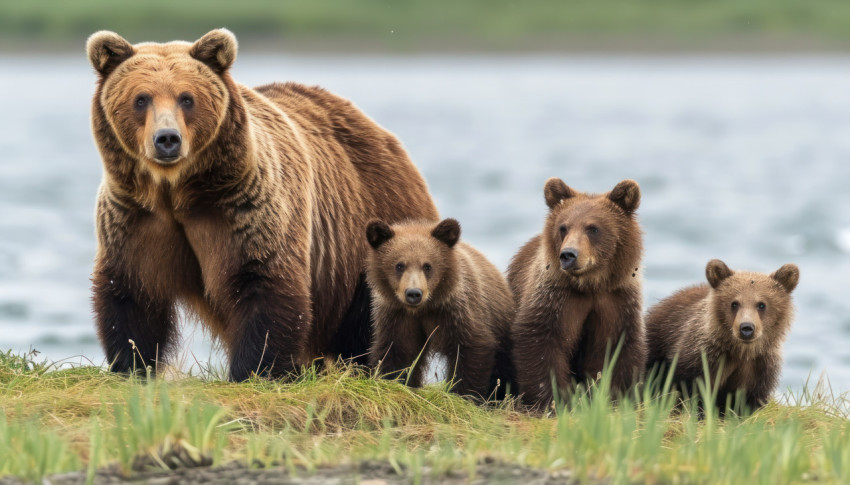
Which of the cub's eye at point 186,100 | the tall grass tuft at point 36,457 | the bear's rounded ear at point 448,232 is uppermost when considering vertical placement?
the cub's eye at point 186,100

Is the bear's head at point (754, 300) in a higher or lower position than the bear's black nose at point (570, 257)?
lower

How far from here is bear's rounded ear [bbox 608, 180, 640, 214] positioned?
20.7 ft

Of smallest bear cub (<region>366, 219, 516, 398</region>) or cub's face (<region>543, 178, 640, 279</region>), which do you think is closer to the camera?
cub's face (<region>543, 178, 640, 279</region>)

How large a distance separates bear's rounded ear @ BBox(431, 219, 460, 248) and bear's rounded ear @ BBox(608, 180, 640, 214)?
31.8 inches

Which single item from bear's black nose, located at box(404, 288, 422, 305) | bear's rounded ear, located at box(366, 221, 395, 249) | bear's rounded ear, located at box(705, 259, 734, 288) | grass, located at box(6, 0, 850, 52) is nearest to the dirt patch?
bear's black nose, located at box(404, 288, 422, 305)

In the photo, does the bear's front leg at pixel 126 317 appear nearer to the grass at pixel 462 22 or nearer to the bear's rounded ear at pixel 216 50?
the bear's rounded ear at pixel 216 50

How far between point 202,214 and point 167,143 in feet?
1.88

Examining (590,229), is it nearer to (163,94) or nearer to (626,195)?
(626,195)

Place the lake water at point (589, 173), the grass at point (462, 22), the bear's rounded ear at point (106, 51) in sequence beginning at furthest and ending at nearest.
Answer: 1. the grass at point (462, 22)
2. the lake water at point (589, 173)
3. the bear's rounded ear at point (106, 51)

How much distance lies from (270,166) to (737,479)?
3.06 meters

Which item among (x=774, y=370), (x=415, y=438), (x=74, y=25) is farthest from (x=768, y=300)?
(x=74, y=25)

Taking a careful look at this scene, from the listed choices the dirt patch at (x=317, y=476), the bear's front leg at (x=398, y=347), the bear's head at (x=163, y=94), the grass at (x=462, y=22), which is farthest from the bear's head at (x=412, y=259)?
the grass at (x=462, y=22)

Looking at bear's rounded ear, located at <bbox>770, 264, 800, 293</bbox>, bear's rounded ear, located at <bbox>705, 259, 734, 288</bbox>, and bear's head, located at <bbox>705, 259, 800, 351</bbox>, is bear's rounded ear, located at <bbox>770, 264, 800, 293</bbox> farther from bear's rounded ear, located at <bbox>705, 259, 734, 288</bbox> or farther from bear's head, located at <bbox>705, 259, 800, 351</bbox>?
bear's rounded ear, located at <bbox>705, 259, 734, 288</bbox>

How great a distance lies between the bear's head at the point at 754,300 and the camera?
6426mm
